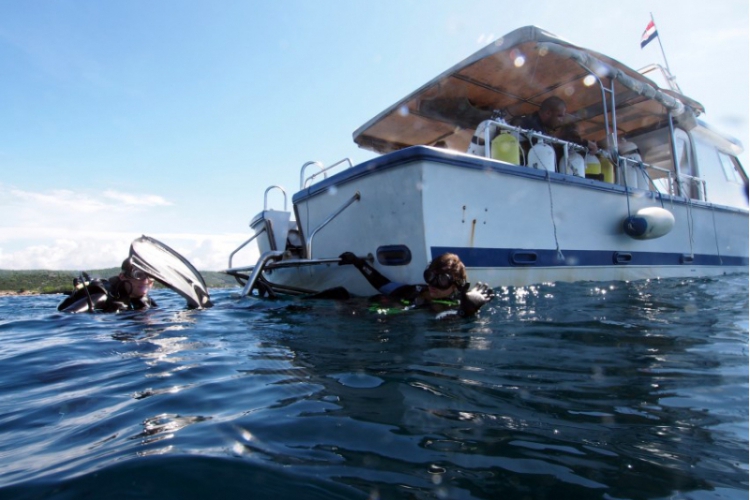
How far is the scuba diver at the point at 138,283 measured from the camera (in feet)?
15.6

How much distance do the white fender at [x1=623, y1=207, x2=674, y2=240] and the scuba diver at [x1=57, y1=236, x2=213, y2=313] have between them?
19.3 feet

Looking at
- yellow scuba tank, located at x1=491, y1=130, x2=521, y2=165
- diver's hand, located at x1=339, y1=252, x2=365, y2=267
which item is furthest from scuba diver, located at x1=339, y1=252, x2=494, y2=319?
yellow scuba tank, located at x1=491, y1=130, x2=521, y2=165

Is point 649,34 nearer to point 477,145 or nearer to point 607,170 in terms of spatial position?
point 607,170

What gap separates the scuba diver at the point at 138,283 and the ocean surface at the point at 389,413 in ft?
5.31

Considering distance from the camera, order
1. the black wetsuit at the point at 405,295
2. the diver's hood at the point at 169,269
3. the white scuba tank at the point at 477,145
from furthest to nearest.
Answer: the white scuba tank at the point at 477,145, the diver's hood at the point at 169,269, the black wetsuit at the point at 405,295

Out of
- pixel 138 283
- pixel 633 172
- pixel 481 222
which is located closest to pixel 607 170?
pixel 633 172

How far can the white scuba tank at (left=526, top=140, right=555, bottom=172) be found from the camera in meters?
5.68

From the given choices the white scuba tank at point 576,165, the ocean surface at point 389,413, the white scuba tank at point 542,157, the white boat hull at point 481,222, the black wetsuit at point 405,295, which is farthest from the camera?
the white scuba tank at point 576,165

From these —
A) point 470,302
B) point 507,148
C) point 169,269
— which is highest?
point 507,148

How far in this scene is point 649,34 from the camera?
8.73 m

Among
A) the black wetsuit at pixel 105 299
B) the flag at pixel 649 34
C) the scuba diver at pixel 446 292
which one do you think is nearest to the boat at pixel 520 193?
the scuba diver at pixel 446 292

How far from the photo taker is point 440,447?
1.24 metres

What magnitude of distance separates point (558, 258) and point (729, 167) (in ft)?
22.0

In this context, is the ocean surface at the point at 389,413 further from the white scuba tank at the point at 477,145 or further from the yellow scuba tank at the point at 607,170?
the yellow scuba tank at the point at 607,170
